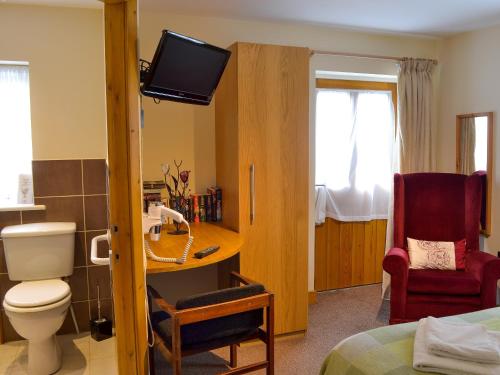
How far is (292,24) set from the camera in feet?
11.2

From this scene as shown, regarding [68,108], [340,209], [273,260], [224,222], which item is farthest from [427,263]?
[68,108]

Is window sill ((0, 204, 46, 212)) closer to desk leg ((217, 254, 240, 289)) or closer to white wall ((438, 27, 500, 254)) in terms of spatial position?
desk leg ((217, 254, 240, 289))

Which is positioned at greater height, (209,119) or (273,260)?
(209,119)

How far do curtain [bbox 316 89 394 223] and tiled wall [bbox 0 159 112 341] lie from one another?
6.18 feet

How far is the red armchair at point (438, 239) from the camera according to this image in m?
2.94

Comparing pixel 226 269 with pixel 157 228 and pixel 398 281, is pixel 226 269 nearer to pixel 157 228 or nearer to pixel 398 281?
pixel 157 228

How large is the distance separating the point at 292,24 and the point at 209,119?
105cm

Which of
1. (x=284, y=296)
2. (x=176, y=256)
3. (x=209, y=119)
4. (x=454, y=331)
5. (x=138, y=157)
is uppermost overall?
(x=209, y=119)

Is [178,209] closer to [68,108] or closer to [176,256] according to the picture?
[176,256]

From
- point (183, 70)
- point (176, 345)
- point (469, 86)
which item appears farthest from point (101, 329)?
point (469, 86)

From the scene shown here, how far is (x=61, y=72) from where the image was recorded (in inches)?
115

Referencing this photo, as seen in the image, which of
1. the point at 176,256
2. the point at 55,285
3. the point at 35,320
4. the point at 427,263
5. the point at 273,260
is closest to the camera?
the point at 176,256

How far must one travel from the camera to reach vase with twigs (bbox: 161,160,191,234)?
9.79 ft

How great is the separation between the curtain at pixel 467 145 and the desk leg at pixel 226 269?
7.48 ft
